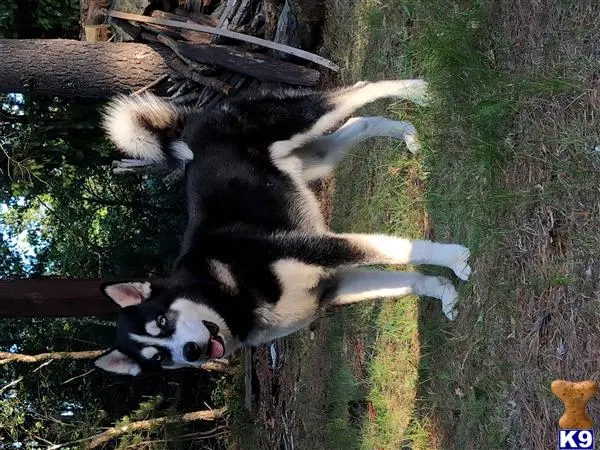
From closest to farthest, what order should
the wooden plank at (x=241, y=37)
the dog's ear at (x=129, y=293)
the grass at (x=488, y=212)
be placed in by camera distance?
1. the grass at (x=488, y=212)
2. the dog's ear at (x=129, y=293)
3. the wooden plank at (x=241, y=37)

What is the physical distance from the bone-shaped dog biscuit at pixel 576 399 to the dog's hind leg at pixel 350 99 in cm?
216

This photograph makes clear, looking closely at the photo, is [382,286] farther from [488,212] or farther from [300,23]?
[300,23]

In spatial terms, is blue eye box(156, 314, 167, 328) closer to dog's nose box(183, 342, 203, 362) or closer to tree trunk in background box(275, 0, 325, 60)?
dog's nose box(183, 342, 203, 362)

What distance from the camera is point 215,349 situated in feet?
12.7

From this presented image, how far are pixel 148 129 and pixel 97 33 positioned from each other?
2.63 meters

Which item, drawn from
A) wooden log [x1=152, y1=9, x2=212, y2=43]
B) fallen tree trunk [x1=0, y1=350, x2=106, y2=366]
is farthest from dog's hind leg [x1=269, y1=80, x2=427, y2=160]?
fallen tree trunk [x1=0, y1=350, x2=106, y2=366]

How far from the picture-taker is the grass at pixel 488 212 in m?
3.05

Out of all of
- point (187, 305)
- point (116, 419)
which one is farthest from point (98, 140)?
point (187, 305)

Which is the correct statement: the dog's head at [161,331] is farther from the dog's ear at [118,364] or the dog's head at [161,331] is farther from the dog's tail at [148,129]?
the dog's tail at [148,129]

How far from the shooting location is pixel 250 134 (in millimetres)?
4473

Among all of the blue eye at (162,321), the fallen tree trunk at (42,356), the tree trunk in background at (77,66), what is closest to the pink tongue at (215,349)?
the blue eye at (162,321)

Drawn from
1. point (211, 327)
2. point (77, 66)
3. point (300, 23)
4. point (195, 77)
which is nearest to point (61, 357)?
point (77, 66)

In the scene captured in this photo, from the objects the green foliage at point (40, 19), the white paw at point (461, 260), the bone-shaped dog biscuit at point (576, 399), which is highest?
the green foliage at point (40, 19)

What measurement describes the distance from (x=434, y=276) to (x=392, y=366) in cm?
109
